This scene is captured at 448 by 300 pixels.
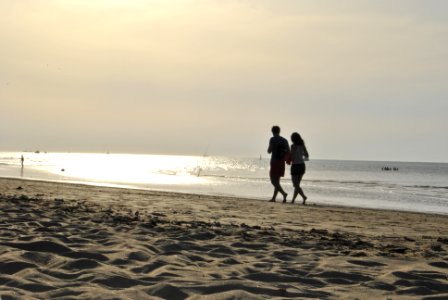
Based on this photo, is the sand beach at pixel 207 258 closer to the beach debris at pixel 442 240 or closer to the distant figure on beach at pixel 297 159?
the beach debris at pixel 442 240

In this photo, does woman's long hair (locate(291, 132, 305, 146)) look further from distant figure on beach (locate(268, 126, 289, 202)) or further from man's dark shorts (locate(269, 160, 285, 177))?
man's dark shorts (locate(269, 160, 285, 177))

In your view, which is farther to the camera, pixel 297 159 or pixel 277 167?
pixel 277 167

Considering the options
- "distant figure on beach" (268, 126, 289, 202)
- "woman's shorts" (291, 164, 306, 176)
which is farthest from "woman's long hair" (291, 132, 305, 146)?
"woman's shorts" (291, 164, 306, 176)

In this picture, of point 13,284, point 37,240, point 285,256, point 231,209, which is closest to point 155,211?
point 231,209

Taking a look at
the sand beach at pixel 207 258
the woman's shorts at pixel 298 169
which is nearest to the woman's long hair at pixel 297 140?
the woman's shorts at pixel 298 169

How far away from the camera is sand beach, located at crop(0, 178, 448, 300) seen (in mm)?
3486

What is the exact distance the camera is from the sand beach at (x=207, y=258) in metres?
3.49

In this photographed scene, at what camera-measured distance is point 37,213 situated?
23.4ft

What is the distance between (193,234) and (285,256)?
1518 millimetres


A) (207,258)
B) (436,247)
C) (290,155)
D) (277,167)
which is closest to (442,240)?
(436,247)

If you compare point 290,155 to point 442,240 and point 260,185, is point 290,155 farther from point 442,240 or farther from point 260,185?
point 260,185

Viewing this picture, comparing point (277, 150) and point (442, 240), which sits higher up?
point (277, 150)

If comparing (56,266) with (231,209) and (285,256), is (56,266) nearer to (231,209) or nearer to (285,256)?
(285,256)

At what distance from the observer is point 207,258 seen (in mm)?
4566
